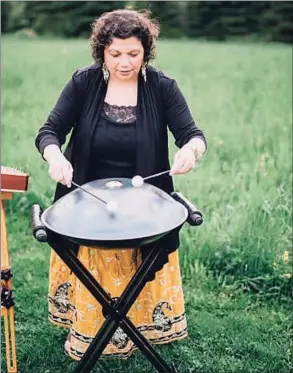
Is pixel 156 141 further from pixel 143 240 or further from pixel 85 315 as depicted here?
pixel 85 315

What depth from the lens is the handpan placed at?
194 centimetres

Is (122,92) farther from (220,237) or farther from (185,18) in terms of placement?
(185,18)

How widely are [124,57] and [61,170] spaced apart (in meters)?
0.38

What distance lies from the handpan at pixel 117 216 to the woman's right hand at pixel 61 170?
1.9 inches

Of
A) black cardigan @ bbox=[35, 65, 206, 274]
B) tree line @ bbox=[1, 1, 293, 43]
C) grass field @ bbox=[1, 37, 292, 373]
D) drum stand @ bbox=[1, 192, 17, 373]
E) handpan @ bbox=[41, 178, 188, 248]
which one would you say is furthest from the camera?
tree line @ bbox=[1, 1, 293, 43]

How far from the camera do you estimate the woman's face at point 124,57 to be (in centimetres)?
215

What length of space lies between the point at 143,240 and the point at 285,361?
1.05 metres

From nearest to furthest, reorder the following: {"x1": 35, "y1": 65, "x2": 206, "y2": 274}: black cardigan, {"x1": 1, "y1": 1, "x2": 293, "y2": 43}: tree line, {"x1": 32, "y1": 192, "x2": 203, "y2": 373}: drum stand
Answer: {"x1": 32, "y1": 192, "x2": 203, "y2": 373}: drum stand < {"x1": 35, "y1": 65, "x2": 206, "y2": 274}: black cardigan < {"x1": 1, "y1": 1, "x2": 293, "y2": 43}: tree line

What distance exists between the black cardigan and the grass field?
0.76 metres

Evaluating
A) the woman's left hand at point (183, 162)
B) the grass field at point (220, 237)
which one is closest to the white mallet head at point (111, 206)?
the woman's left hand at point (183, 162)

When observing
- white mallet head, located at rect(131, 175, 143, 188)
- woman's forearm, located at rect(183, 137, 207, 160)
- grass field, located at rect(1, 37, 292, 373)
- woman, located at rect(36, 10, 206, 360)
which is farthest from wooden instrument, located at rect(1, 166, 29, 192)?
grass field, located at rect(1, 37, 292, 373)

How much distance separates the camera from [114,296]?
243 centimetres

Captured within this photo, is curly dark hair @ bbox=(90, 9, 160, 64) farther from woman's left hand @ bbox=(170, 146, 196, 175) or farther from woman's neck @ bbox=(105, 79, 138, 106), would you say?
woman's left hand @ bbox=(170, 146, 196, 175)

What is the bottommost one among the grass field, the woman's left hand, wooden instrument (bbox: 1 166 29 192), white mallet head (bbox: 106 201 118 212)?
the grass field
